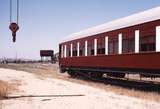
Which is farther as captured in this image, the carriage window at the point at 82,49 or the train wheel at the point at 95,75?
the train wheel at the point at 95,75

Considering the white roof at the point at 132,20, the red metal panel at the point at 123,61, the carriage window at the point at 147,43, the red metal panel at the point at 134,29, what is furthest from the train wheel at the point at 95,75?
the carriage window at the point at 147,43

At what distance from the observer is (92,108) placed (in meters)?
11.1

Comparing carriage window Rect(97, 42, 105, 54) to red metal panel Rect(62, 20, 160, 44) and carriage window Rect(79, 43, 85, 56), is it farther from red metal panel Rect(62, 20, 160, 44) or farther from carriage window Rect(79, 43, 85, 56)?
carriage window Rect(79, 43, 85, 56)

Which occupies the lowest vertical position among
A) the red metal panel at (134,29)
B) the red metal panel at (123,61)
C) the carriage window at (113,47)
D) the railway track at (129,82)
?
the railway track at (129,82)

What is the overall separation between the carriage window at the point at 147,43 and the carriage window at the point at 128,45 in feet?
3.02

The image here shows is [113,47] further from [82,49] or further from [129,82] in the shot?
[82,49]

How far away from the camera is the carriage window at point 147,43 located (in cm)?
1620

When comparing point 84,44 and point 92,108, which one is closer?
point 92,108

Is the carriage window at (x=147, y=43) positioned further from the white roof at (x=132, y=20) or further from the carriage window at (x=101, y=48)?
the carriage window at (x=101, y=48)

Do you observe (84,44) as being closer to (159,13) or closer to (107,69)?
(107,69)

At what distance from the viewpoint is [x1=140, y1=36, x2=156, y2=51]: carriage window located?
16.2 m

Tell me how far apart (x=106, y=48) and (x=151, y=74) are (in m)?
5.57

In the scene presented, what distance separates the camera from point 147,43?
Result: 16.7 metres

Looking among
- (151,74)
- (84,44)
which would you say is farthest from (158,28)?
(84,44)
